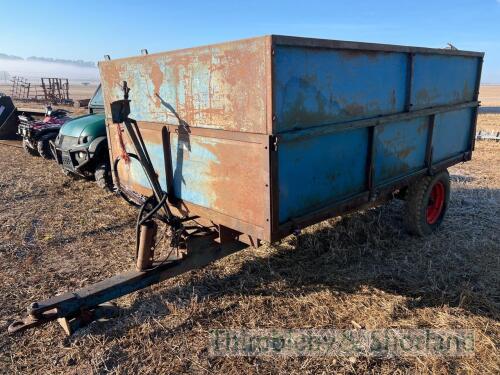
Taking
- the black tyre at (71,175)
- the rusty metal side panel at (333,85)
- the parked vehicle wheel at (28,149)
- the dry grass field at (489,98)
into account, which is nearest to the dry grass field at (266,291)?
the rusty metal side panel at (333,85)

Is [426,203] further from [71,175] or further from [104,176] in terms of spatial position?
[71,175]

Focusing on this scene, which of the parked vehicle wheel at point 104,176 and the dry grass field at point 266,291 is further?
the parked vehicle wheel at point 104,176

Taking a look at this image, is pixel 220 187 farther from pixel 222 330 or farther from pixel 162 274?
pixel 222 330

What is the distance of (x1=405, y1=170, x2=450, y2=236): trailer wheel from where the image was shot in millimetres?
4355

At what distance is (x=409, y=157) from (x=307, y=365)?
7.52 ft

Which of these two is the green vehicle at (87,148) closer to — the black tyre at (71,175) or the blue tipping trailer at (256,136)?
the black tyre at (71,175)

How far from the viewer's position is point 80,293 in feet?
9.29

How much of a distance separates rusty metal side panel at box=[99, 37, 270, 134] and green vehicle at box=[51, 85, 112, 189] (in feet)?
9.33

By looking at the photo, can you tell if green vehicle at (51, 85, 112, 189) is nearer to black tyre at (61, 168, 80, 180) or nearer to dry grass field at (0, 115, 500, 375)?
black tyre at (61, 168, 80, 180)

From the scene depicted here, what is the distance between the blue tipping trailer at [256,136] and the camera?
2.50 metres

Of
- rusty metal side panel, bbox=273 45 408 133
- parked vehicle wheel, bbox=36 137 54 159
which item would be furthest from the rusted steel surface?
parked vehicle wheel, bbox=36 137 54 159

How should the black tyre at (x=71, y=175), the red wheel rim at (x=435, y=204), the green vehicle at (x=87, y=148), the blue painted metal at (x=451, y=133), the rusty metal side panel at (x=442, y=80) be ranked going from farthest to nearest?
the black tyre at (x=71, y=175) → the green vehicle at (x=87, y=148) → the red wheel rim at (x=435, y=204) → the blue painted metal at (x=451, y=133) → the rusty metal side panel at (x=442, y=80)

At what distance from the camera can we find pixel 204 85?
2.77 metres

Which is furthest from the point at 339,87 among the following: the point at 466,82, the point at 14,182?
the point at 14,182
